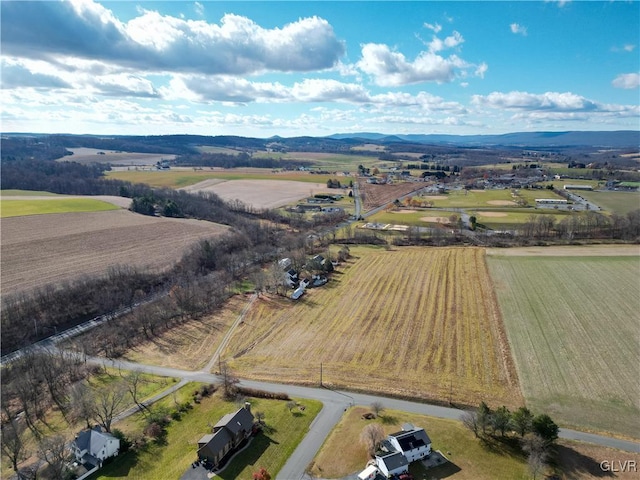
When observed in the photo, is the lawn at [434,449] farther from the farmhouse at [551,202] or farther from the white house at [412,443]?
the farmhouse at [551,202]

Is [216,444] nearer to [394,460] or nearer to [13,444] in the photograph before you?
[394,460]

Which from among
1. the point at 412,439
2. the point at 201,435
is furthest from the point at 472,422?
the point at 201,435

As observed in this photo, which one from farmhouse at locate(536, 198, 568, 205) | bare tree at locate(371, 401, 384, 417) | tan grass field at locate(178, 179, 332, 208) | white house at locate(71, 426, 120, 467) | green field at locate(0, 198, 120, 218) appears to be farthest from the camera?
tan grass field at locate(178, 179, 332, 208)

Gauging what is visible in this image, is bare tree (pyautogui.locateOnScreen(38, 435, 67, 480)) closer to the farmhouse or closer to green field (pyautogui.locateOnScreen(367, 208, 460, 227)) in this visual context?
green field (pyautogui.locateOnScreen(367, 208, 460, 227))

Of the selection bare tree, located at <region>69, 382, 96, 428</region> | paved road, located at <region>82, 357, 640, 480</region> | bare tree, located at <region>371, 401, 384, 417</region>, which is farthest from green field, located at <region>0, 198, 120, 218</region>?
bare tree, located at <region>371, 401, 384, 417</region>

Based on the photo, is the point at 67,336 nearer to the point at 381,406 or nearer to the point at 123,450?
the point at 123,450

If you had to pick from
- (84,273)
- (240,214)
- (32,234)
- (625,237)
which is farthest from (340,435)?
(240,214)
